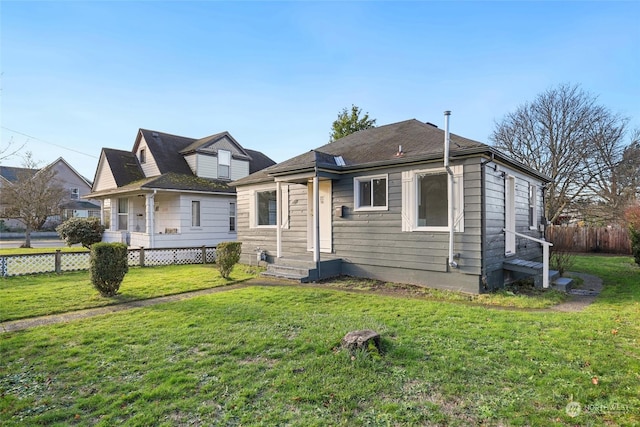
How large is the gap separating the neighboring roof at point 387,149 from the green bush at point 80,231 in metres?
10.7

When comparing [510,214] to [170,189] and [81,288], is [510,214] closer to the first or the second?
[81,288]

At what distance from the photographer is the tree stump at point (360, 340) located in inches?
160

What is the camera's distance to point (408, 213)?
341 inches

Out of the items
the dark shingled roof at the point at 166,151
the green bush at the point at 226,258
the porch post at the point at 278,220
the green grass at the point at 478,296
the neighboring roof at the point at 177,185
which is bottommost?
the green grass at the point at 478,296

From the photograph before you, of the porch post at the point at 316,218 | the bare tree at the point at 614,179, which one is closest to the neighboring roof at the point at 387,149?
the porch post at the point at 316,218

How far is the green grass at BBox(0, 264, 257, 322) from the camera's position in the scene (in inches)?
263

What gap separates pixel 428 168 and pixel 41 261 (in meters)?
12.2

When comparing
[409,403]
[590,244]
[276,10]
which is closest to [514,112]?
[590,244]

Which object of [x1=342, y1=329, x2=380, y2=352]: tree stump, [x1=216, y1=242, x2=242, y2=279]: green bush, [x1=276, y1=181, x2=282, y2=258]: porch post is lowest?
[x1=342, y1=329, x2=380, y2=352]: tree stump

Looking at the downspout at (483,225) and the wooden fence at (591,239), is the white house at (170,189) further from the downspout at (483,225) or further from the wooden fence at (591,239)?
the wooden fence at (591,239)

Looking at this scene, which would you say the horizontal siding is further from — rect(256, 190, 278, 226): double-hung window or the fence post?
the fence post

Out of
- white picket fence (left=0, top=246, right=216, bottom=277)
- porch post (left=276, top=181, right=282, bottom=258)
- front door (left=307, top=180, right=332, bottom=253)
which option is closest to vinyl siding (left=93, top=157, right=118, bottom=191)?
white picket fence (left=0, top=246, right=216, bottom=277)

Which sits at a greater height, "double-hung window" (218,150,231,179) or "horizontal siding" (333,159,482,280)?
"double-hung window" (218,150,231,179)

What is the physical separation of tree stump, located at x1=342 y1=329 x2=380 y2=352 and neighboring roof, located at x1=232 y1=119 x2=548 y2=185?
512 centimetres
